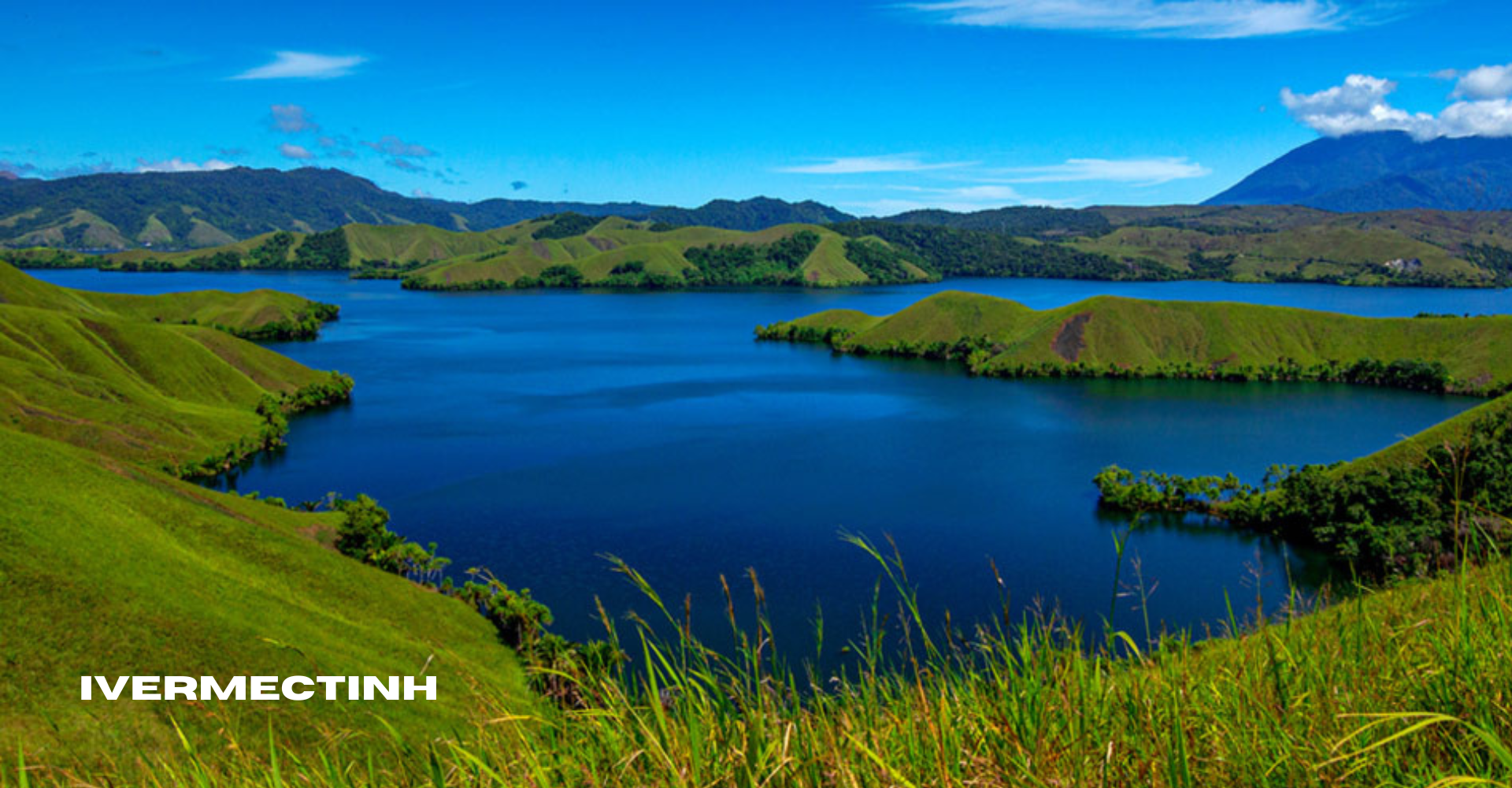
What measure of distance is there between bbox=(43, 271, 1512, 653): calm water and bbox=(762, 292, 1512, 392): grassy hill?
6.84 metres

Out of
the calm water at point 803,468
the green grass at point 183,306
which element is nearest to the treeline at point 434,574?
the calm water at point 803,468

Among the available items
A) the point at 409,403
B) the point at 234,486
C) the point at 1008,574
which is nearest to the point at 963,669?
the point at 1008,574

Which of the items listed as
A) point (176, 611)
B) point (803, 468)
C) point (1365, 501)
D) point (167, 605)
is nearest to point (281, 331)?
point (803, 468)

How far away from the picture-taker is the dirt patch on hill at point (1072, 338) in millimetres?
133125

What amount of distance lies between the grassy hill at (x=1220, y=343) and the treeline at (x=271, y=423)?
88.5m

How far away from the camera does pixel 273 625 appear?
37.1m

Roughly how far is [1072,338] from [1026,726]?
13967cm

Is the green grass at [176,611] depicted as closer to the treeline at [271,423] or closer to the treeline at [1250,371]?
the treeline at [271,423]

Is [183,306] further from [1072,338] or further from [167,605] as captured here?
[167,605]

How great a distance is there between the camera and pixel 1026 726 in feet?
15.0

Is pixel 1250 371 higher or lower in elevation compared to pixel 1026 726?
lower

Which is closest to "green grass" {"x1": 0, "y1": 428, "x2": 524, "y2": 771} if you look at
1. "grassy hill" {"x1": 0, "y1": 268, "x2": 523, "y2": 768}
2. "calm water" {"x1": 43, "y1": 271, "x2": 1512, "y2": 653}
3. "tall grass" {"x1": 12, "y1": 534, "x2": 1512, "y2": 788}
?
"grassy hill" {"x1": 0, "y1": 268, "x2": 523, "y2": 768}

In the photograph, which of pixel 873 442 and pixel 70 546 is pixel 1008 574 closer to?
pixel 873 442

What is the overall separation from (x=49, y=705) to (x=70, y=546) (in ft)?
36.2
